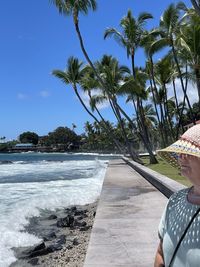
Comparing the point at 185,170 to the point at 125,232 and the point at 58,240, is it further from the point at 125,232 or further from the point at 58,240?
the point at 58,240

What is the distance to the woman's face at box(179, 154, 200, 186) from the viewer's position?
1817 millimetres

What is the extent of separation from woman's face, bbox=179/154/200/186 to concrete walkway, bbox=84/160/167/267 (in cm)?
286

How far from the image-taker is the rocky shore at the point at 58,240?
21.7 ft

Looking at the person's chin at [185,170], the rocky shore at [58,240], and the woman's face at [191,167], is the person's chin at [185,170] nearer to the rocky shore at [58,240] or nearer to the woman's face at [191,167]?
the woman's face at [191,167]

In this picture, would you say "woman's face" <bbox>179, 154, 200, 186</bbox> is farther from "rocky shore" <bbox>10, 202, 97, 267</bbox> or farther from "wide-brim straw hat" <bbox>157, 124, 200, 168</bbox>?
"rocky shore" <bbox>10, 202, 97, 267</bbox>

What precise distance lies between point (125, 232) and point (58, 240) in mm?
2494

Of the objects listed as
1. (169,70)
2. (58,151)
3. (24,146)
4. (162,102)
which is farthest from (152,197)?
(24,146)

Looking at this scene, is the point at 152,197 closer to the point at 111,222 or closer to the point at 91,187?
the point at 111,222

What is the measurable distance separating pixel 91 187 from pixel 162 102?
2171cm

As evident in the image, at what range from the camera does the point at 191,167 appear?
6.04ft

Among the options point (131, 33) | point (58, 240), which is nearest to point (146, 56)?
point (131, 33)

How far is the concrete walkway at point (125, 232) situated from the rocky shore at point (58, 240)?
1.93 feet

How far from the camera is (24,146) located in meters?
151

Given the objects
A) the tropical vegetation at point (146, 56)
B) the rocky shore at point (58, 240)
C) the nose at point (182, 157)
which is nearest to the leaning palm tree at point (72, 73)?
the tropical vegetation at point (146, 56)
